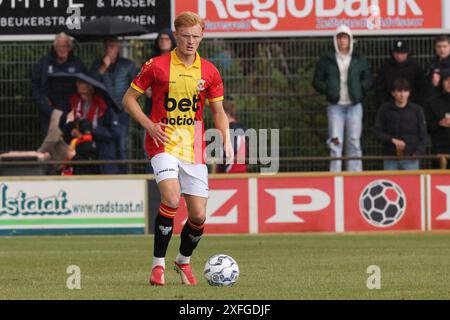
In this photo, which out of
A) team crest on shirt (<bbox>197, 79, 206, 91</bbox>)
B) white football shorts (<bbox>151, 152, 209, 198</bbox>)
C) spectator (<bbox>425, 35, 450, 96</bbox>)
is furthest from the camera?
spectator (<bbox>425, 35, 450, 96</bbox>)

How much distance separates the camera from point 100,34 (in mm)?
22719

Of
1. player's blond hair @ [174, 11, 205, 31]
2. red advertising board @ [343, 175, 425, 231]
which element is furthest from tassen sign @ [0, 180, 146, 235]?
player's blond hair @ [174, 11, 205, 31]

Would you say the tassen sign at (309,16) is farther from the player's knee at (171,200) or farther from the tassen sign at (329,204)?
the player's knee at (171,200)

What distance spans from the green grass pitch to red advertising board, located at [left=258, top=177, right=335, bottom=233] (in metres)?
0.47

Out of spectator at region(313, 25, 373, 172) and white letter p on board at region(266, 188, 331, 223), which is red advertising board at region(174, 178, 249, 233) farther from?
spectator at region(313, 25, 373, 172)

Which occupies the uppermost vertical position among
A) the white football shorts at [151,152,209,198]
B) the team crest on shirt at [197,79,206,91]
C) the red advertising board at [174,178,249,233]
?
the team crest on shirt at [197,79,206,91]

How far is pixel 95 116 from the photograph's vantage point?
73.8 ft

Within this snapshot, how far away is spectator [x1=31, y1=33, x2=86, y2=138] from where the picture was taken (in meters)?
22.5

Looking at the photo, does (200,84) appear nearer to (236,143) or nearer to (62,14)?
(236,143)

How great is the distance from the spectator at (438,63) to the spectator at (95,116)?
17.0ft

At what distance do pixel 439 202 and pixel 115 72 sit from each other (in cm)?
563

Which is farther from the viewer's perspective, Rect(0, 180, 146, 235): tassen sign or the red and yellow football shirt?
Rect(0, 180, 146, 235): tassen sign

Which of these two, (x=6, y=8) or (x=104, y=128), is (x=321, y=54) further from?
(x=6, y=8)

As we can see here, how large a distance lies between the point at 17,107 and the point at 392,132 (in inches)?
247
